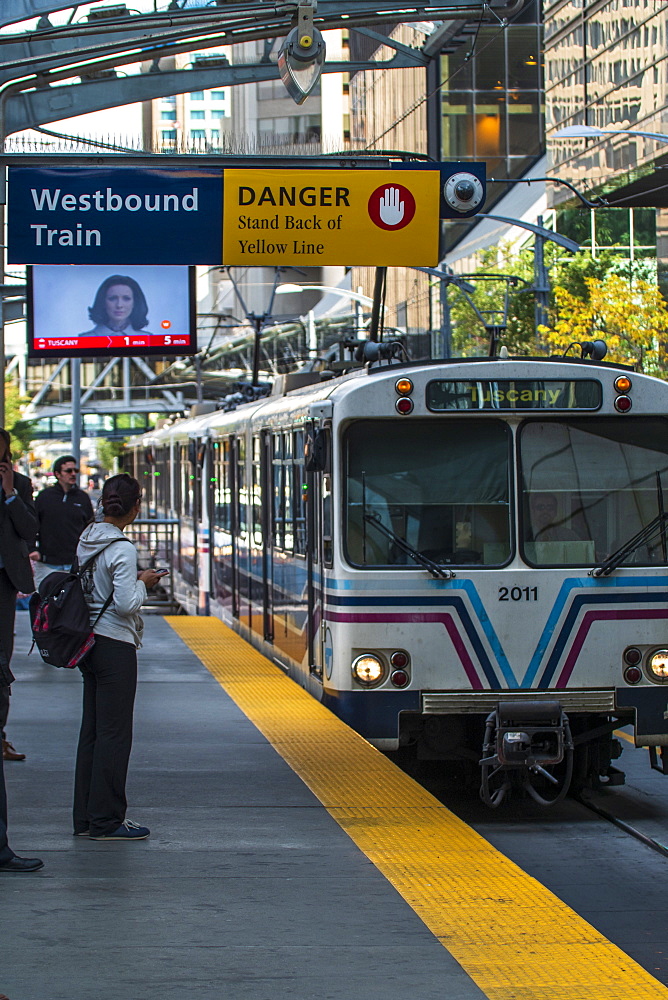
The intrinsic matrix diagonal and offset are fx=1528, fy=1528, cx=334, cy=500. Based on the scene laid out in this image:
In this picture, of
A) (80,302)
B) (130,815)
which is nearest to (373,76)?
(80,302)

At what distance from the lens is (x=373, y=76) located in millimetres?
61156

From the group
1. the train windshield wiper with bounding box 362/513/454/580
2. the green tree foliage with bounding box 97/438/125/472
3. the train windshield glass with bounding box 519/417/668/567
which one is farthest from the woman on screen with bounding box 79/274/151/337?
the green tree foliage with bounding box 97/438/125/472

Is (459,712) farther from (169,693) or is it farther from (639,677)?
(169,693)

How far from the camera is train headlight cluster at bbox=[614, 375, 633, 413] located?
9.13 metres

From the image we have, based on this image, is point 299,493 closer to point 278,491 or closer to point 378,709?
point 278,491

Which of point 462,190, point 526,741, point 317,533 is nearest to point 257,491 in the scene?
point 462,190

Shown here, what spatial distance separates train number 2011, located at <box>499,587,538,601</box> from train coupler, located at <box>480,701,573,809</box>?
623 mm

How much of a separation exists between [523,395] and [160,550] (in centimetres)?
1856

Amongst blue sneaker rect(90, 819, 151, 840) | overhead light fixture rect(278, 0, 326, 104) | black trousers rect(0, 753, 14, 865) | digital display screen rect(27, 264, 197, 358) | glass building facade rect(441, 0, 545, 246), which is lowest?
blue sneaker rect(90, 819, 151, 840)

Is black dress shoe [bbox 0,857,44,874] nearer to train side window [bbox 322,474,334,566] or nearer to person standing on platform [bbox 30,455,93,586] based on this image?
train side window [bbox 322,474,334,566]

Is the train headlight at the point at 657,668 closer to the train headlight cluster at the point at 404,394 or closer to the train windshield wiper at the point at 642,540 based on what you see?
the train windshield wiper at the point at 642,540

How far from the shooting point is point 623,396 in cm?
914

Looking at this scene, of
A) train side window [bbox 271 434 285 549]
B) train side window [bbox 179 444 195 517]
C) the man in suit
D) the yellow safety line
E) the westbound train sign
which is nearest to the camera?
the yellow safety line

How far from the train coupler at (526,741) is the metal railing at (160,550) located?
16014mm
